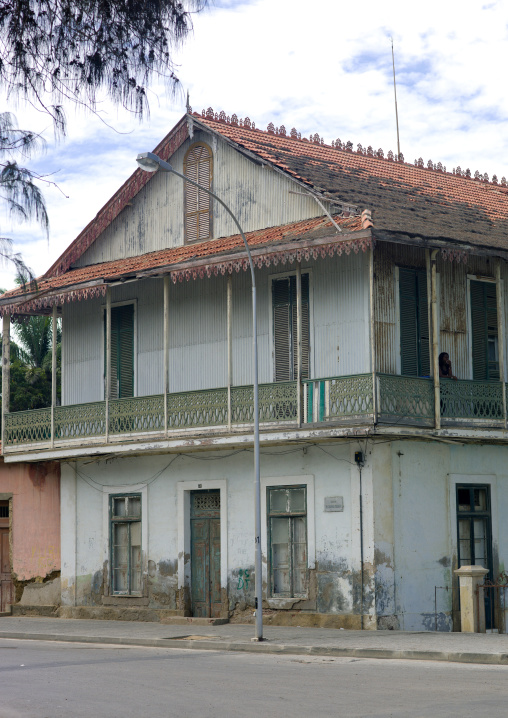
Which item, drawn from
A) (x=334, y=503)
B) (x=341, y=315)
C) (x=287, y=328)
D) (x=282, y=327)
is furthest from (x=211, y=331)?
(x=334, y=503)

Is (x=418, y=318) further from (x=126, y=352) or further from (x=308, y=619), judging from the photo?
(x=126, y=352)

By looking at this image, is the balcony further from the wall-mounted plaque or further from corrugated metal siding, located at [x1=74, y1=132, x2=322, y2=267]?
corrugated metal siding, located at [x1=74, y1=132, x2=322, y2=267]

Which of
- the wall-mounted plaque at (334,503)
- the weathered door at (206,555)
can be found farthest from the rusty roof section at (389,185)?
the weathered door at (206,555)

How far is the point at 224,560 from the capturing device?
21422 mm

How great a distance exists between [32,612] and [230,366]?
26.6 feet

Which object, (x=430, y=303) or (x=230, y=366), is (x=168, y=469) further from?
(x=430, y=303)

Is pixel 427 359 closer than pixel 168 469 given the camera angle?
Yes

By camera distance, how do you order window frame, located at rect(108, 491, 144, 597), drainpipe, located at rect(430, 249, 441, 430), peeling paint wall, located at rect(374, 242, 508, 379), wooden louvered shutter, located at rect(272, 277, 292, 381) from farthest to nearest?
window frame, located at rect(108, 491, 144, 597) → wooden louvered shutter, located at rect(272, 277, 292, 381) → peeling paint wall, located at rect(374, 242, 508, 379) → drainpipe, located at rect(430, 249, 441, 430)

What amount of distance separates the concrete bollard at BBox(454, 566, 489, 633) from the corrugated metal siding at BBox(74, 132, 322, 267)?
711 cm

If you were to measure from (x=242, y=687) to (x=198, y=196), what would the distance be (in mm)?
13584

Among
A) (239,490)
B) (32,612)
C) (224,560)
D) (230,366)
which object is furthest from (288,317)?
(32,612)

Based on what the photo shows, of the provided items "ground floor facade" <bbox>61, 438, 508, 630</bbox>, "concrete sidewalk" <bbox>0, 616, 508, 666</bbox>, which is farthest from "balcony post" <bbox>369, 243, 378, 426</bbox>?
"concrete sidewalk" <bbox>0, 616, 508, 666</bbox>

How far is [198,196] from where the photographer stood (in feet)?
78.1

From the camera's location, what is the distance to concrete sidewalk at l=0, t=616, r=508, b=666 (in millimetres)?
15320
